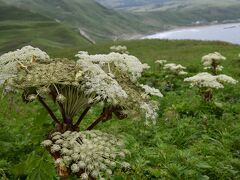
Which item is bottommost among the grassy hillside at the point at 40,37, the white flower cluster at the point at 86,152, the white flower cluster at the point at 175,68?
the grassy hillside at the point at 40,37

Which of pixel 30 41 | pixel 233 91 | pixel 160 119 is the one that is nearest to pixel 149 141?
pixel 160 119

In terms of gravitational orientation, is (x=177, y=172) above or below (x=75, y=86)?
below

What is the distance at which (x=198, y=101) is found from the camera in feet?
64.5

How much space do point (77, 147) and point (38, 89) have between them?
36.4 inches

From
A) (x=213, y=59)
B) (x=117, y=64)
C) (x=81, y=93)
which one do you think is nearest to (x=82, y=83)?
(x=81, y=93)

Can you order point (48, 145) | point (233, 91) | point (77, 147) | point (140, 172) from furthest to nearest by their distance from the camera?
point (233, 91)
point (140, 172)
point (48, 145)
point (77, 147)

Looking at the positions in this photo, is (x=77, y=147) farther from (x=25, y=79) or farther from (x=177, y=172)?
(x=177, y=172)

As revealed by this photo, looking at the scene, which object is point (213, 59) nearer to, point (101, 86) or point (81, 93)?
point (81, 93)

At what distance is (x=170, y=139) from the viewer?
49.1ft

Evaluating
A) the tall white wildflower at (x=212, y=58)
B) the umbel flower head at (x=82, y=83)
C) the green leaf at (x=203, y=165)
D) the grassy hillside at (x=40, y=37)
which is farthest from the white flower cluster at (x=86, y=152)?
the grassy hillside at (x=40, y=37)

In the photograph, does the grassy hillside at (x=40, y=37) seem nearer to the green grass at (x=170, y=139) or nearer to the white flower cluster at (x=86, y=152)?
the green grass at (x=170, y=139)

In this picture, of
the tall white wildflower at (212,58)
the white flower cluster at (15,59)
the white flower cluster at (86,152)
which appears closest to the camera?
the white flower cluster at (86,152)

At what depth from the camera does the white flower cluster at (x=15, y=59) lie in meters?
5.99

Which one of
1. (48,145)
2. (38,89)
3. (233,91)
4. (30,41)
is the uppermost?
(38,89)
